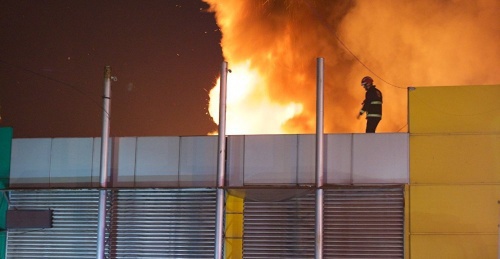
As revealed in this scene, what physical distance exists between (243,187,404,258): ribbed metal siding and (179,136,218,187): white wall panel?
101 cm

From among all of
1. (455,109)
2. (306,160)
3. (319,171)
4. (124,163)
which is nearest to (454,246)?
(455,109)

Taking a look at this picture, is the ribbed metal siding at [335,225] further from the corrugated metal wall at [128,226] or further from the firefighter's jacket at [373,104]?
the firefighter's jacket at [373,104]

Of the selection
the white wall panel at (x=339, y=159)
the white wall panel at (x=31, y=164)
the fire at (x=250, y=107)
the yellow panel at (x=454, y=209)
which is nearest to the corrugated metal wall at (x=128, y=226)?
the white wall panel at (x=31, y=164)

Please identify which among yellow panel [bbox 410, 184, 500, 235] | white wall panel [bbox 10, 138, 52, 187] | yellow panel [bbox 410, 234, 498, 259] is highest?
white wall panel [bbox 10, 138, 52, 187]

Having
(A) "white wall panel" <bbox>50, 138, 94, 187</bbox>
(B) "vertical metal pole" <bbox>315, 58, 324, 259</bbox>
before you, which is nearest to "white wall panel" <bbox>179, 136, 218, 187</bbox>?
(A) "white wall panel" <bbox>50, 138, 94, 187</bbox>

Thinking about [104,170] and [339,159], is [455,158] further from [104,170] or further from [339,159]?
[104,170]

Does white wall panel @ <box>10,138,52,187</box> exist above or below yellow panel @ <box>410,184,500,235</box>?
above

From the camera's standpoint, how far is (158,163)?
16031 mm

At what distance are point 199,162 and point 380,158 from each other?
3674mm

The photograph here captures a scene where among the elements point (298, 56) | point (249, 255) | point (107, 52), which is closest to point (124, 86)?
point (107, 52)

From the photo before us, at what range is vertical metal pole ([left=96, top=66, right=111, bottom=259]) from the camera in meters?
15.5

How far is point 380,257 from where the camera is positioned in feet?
48.7

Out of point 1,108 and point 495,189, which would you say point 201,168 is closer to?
point 495,189

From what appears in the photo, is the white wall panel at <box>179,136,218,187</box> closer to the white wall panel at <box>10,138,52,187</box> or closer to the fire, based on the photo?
the white wall panel at <box>10,138,52,187</box>
